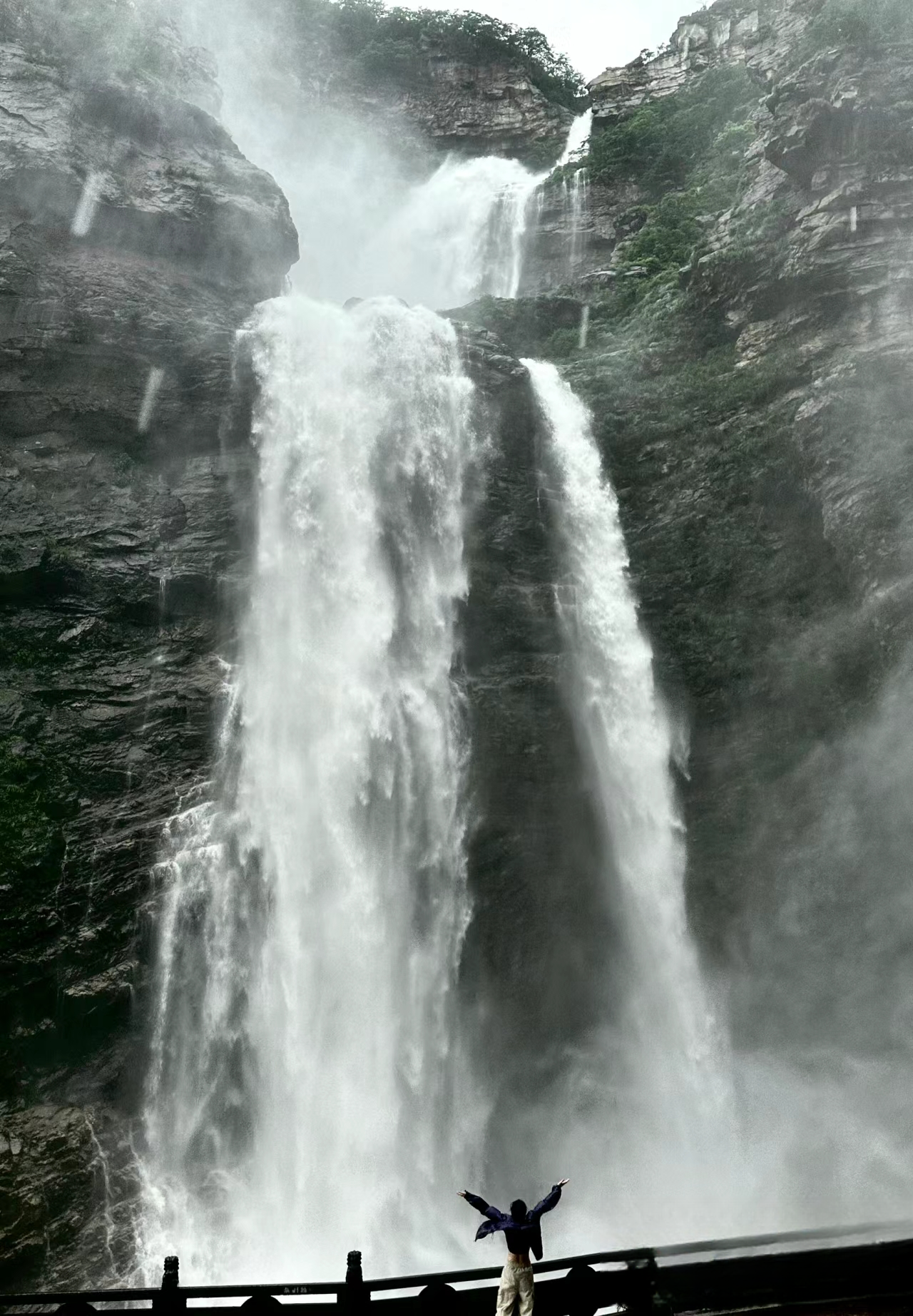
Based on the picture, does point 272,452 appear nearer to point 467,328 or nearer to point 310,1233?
point 467,328

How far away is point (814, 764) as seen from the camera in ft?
67.3

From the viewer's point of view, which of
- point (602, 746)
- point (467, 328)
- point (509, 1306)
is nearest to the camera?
point (509, 1306)

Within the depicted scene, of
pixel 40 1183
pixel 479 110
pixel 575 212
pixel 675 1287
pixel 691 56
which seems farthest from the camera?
pixel 479 110

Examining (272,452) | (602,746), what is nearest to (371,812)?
(602,746)

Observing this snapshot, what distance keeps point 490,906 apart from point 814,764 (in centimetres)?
737

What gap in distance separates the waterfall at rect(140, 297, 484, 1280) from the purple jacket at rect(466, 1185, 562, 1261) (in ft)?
34.1

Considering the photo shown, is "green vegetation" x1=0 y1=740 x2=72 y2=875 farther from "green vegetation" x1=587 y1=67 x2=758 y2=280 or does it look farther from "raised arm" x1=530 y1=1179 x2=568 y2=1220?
"green vegetation" x1=587 y1=67 x2=758 y2=280

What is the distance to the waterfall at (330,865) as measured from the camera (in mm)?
16375

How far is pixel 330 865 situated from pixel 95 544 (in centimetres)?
831

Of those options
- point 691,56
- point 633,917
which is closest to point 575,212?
point 691,56

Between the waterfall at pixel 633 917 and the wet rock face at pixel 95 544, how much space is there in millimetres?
7866

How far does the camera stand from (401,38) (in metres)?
46.3

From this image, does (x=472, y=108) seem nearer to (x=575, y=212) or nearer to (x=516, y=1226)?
(x=575, y=212)

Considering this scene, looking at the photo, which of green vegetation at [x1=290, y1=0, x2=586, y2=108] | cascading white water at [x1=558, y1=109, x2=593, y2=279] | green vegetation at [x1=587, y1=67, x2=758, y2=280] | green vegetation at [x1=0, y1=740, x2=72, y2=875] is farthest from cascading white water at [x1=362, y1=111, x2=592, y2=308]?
green vegetation at [x1=0, y1=740, x2=72, y2=875]
